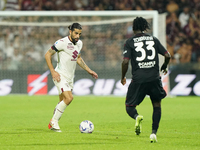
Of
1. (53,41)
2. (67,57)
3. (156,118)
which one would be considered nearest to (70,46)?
(67,57)

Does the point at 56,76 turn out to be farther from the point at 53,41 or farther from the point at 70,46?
the point at 53,41

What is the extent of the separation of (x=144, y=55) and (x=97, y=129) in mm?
2163

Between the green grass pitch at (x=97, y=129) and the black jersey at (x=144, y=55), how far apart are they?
92cm

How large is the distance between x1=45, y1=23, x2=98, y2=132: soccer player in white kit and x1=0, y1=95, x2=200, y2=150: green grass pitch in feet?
1.37

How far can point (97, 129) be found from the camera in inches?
294

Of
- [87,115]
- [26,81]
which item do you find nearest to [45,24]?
[26,81]

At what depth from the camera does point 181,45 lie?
18.4 m

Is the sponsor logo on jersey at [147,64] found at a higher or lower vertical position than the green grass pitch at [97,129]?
higher

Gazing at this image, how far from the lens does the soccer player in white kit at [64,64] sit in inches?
279

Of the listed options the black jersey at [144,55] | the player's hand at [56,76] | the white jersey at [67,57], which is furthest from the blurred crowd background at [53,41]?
the black jersey at [144,55]

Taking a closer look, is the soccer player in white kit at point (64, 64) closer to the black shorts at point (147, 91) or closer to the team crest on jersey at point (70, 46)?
the team crest on jersey at point (70, 46)

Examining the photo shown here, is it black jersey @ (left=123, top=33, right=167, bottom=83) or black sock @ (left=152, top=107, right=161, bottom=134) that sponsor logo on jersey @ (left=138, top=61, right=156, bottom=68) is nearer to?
black jersey @ (left=123, top=33, right=167, bottom=83)

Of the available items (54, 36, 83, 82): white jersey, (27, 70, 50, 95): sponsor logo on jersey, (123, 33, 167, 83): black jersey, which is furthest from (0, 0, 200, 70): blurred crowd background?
(123, 33, 167, 83): black jersey

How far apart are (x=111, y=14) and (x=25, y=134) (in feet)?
31.0
